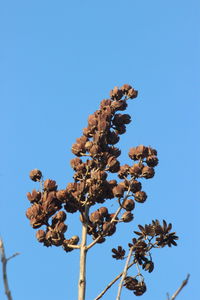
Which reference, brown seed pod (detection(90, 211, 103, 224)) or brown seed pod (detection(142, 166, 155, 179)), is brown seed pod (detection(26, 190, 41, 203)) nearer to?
brown seed pod (detection(90, 211, 103, 224))

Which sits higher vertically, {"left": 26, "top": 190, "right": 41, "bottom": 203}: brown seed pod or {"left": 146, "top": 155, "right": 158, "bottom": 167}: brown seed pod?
{"left": 146, "top": 155, "right": 158, "bottom": 167}: brown seed pod

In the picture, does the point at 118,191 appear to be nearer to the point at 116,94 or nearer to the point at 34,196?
the point at 34,196

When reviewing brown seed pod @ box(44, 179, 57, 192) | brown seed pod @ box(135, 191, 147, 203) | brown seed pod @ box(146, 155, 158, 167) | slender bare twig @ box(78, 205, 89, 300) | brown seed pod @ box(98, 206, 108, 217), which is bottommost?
slender bare twig @ box(78, 205, 89, 300)

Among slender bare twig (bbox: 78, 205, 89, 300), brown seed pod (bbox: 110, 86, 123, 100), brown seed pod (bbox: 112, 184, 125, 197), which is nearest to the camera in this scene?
slender bare twig (bbox: 78, 205, 89, 300)

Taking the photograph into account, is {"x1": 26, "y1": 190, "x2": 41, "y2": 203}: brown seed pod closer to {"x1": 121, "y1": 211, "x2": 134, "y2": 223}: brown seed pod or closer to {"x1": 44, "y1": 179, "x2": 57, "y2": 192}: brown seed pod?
{"x1": 44, "y1": 179, "x2": 57, "y2": 192}: brown seed pod

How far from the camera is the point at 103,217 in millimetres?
5312
